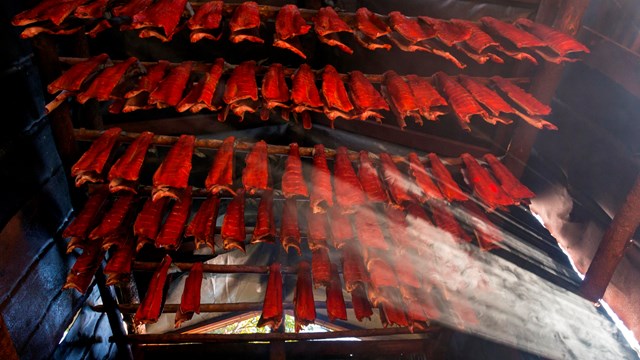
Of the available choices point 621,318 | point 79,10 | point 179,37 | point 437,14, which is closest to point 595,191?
point 621,318

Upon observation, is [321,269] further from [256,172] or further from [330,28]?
[330,28]

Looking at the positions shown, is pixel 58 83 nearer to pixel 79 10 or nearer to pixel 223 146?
pixel 79 10

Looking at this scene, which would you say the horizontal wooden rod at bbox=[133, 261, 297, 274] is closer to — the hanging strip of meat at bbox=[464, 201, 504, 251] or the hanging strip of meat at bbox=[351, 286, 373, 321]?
the hanging strip of meat at bbox=[351, 286, 373, 321]

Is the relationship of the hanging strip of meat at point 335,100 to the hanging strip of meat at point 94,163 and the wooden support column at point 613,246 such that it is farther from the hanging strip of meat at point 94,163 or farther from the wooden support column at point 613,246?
the wooden support column at point 613,246

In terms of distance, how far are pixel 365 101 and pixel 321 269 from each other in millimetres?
1436

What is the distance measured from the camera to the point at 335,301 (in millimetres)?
3174

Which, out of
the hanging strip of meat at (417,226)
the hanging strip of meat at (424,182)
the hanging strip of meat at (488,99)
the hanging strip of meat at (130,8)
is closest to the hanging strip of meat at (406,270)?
the hanging strip of meat at (417,226)

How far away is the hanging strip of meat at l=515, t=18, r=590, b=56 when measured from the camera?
2498mm

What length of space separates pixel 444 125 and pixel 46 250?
408cm

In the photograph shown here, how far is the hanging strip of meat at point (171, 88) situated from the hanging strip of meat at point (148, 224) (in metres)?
0.87

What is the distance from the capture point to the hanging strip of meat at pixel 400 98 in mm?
2561

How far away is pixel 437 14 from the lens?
132 inches

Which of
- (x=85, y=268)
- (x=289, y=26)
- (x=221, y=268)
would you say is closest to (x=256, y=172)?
(x=289, y=26)

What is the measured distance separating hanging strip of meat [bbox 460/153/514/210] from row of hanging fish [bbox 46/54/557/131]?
0.51 metres
